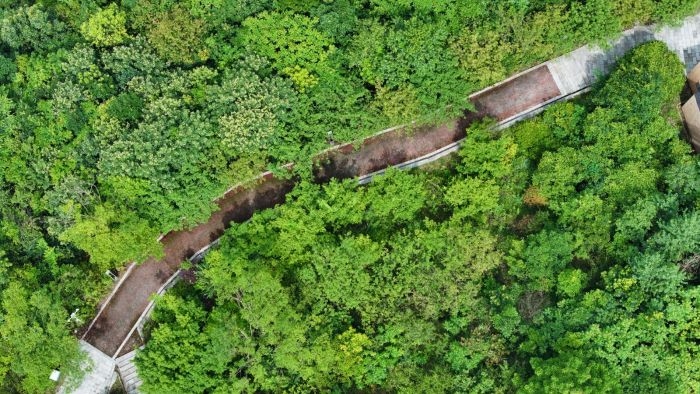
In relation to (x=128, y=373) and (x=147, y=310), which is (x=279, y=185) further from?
(x=128, y=373)

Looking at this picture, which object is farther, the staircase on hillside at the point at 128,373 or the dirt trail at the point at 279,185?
the dirt trail at the point at 279,185

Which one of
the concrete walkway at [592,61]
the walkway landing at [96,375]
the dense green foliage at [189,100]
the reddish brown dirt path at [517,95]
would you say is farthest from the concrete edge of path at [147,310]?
the reddish brown dirt path at [517,95]

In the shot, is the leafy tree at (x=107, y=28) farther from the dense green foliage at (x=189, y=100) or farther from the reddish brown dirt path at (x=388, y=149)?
the reddish brown dirt path at (x=388, y=149)

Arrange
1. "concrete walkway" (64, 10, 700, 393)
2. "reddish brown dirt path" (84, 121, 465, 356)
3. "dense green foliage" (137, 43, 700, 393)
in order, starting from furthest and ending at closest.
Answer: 1. "concrete walkway" (64, 10, 700, 393)
2. "reddish brown dirt path" (84, 121, 465, 356)
3. "dense green foliage" (137, 43, 700, 393)

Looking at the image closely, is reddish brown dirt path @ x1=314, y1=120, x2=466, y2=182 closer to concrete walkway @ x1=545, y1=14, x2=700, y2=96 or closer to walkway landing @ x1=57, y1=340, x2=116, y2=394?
concrete walkway @ x1=545, y1=14, x2=700, y2=96

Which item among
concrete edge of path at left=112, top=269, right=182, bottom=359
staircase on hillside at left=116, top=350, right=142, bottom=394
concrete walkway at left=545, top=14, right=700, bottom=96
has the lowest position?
staircase on hillside at left=116, top=350, right=142, bottom=394

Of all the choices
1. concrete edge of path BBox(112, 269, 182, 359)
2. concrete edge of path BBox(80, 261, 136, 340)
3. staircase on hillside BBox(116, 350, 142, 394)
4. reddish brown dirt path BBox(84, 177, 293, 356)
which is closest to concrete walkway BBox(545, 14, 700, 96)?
reddish brown dirt path BBox(84, 177, 293, 356)
